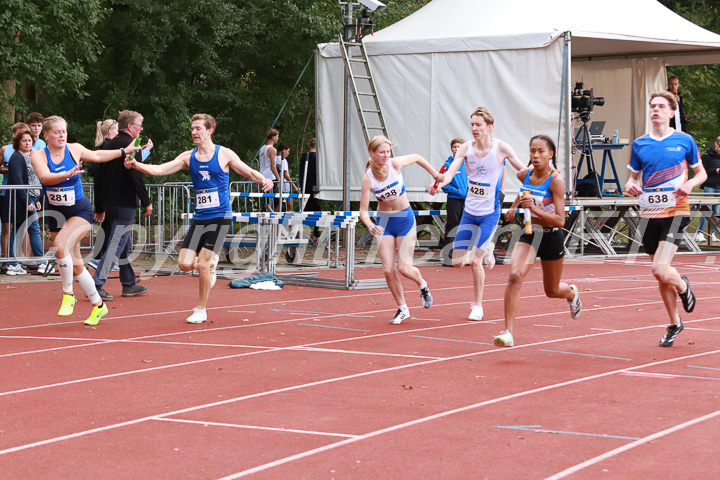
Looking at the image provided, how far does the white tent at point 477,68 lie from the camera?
18.2 m

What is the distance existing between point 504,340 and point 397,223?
2202 millimetres

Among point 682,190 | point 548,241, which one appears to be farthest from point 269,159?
point 682,190

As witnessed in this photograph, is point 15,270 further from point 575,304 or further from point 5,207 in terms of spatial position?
point 575,304

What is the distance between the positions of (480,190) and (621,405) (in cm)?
421

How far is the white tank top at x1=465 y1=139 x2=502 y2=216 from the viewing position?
407 inches

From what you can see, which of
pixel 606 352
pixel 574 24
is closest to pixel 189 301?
pixel 606 352

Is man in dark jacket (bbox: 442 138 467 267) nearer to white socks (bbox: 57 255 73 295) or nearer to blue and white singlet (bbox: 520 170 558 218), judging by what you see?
white socks (bbox: 57 255 73 295)

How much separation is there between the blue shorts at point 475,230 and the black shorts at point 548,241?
4.89 feet

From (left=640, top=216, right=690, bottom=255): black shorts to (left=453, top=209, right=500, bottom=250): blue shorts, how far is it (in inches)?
72.6

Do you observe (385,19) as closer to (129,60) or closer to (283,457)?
(129,60)

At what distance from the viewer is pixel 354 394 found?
22.5 feet

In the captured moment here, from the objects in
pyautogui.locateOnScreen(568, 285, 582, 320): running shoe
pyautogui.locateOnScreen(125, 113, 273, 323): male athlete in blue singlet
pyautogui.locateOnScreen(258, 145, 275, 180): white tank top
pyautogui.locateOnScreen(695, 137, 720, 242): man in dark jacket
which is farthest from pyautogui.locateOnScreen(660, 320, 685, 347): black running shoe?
pyautogui.locateOnScreen(695, 137, 720, 242): man in dark jacket

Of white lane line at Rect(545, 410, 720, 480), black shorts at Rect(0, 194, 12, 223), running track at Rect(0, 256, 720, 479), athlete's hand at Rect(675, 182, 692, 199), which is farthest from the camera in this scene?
black shorts at Rect(0, 194, 12, 223)

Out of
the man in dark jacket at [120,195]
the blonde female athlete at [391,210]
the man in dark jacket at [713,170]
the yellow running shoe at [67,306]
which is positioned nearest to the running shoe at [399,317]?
the blonde female athlete at [391,210]
